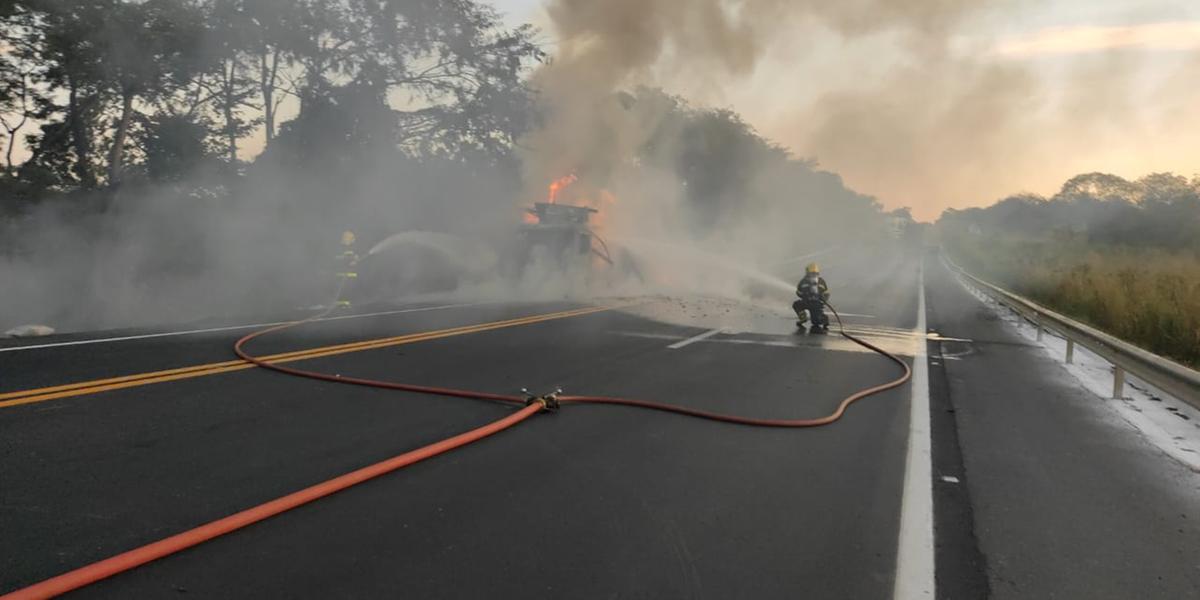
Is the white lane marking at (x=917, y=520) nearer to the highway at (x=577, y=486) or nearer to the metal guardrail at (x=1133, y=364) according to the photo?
the highway at (x=577, y=486)

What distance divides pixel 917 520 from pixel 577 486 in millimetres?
1728

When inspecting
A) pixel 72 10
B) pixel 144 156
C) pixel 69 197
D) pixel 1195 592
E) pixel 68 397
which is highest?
pixel 72 10

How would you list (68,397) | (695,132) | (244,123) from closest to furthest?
1. (68,397)
2. (244,123)
3. (695,132)

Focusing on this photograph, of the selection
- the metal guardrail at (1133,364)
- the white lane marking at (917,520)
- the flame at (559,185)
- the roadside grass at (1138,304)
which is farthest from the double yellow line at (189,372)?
the flame at (559,185)

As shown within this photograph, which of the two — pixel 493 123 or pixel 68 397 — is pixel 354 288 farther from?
pixel 68 397

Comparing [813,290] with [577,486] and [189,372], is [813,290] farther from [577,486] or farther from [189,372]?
[189,372]

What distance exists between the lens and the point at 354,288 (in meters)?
16.3

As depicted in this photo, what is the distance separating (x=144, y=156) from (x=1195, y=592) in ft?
59.6

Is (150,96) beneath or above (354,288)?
above

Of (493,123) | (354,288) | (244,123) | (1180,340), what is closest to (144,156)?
(244,123)

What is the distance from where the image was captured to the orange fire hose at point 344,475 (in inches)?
103

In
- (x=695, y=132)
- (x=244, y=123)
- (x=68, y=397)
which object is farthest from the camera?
(x=695, y=132)

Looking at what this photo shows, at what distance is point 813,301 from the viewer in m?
11.7

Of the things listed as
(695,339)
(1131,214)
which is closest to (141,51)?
(695,339)
